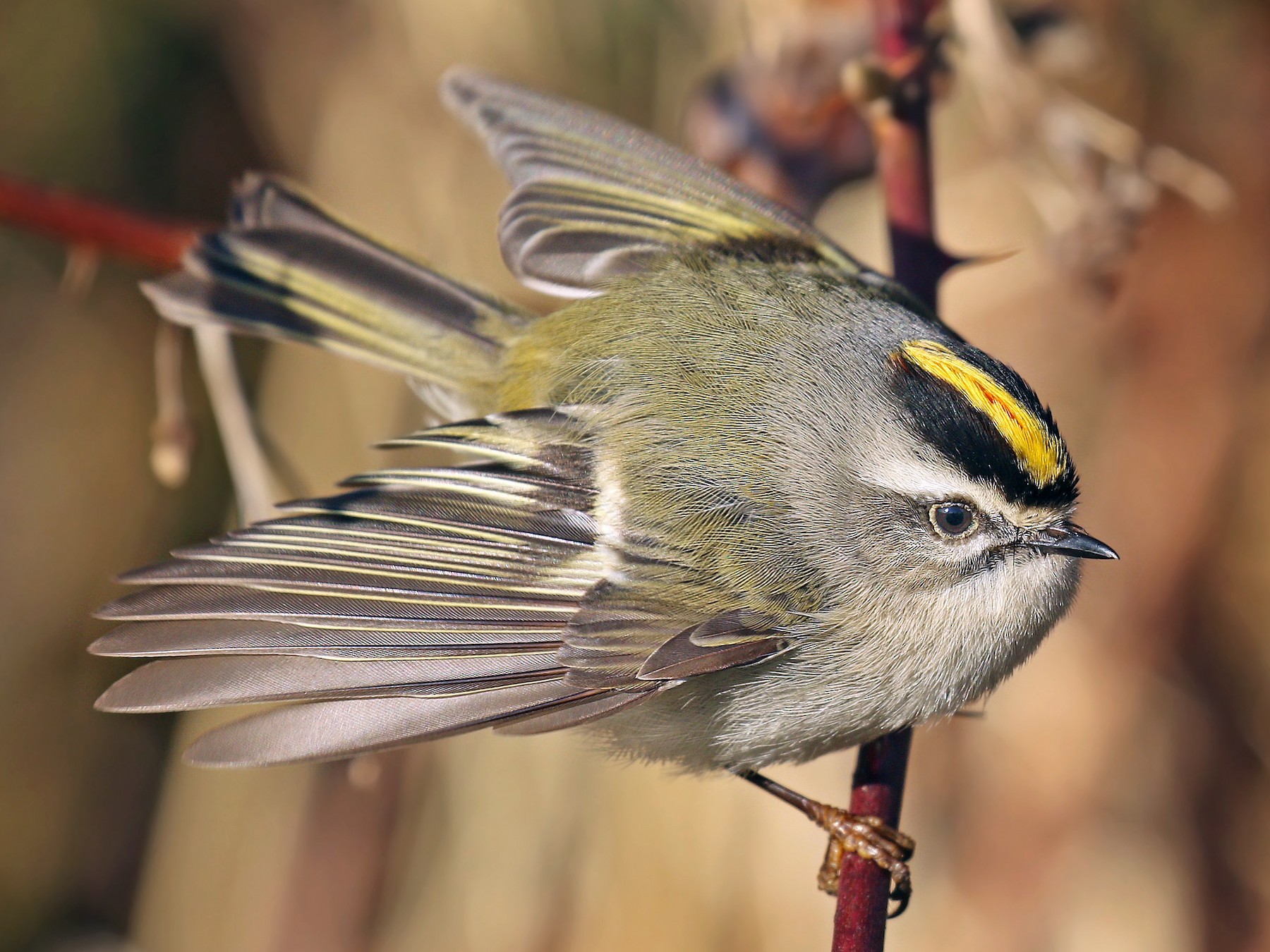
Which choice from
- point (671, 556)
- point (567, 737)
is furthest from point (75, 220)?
point (567, 737)

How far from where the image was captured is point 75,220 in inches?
70.7

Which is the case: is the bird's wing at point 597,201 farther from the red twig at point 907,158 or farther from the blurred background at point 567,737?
the blurred background at point 567,737

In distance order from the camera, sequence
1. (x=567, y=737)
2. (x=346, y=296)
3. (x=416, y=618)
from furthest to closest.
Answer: (x=567, y=737) → (x=346, y=296) → (x=416, y=618)

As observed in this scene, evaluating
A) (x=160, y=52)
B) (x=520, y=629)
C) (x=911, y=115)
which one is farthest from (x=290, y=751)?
(x=160, y=52)

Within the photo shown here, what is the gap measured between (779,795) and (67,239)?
135 centimetres

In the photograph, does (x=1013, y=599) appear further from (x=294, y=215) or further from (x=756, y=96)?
(x=294, y=215)

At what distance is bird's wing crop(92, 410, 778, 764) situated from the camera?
1475 millimetres

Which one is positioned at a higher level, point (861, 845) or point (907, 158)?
point (907, 158)

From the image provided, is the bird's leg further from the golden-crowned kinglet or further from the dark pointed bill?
the dark pointed bill

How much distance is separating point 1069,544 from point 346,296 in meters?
1.20

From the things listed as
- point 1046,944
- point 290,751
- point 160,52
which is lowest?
point 1046,944

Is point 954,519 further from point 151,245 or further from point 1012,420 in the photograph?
point 151,245

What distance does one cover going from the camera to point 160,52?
3400 mm

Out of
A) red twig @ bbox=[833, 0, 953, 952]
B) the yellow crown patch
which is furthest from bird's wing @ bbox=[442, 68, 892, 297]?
the yellow crown patch
